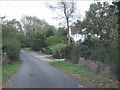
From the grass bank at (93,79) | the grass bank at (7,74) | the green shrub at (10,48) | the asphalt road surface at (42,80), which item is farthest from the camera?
the green shrub at (10,48)

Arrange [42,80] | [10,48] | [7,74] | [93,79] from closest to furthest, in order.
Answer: [93,79] < [42,80] < [7,74] < [10,48]

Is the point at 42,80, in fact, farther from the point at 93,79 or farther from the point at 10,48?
Answer: the point at 10,48

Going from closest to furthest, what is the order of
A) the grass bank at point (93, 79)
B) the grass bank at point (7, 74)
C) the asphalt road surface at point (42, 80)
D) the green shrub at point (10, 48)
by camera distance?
1. the grass bank at point (93, 79)
2. the asphalt road surface at point (42, 80)
3. the grass bank at point (7, 74)
4. the green shrub at point (10, 48)

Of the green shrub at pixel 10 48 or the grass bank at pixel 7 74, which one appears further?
the green shrub at pixel 10 48

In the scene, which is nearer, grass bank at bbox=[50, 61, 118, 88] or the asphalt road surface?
grass bank at bbox=[50, 61, 118, 88]

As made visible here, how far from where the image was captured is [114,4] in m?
18.8

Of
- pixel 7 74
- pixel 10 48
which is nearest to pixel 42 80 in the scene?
pixel 7 74

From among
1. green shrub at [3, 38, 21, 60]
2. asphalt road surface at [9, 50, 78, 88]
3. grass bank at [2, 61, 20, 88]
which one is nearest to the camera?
asphalt road surface at [9, 50, 78, 88]

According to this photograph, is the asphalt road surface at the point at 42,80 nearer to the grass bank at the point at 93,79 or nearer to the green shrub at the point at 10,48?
the grass bank at the point at 93,79

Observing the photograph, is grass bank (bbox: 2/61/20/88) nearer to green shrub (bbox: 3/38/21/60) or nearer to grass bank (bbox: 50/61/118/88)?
grass bank (bbox: 50/61/118/88)

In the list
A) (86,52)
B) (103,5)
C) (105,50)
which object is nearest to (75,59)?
(86,52)

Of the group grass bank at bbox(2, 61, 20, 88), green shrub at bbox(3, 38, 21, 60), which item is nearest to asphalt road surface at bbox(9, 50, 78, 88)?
grass bank at bbox(2, 61, 20, 88)

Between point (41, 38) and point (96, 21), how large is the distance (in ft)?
150

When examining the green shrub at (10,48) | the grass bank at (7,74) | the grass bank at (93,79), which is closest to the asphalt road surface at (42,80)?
the grass bank at (7,74)
